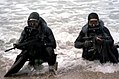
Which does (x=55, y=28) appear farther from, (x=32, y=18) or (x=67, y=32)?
(x=32, y=18)

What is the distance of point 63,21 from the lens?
1021cm

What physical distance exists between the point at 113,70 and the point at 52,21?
504cm

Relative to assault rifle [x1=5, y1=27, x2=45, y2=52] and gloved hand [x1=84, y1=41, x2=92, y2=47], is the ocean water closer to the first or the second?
gloved hand [x1=84, y1=41, x2=92, y2=47]

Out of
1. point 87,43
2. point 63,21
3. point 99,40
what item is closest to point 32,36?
point 87,43

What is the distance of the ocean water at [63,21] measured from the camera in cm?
621

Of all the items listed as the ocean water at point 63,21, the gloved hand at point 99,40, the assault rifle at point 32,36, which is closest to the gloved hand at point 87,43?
the gloved hand at point 99,40

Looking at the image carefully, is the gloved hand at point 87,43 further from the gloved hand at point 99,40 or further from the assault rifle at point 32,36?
the assault rifle at point 32,36

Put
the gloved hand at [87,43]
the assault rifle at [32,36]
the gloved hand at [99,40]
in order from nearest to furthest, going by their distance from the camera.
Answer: the assault rifle at [32,36], the gloved hand at [99,40], the gloved hand at [87,43]

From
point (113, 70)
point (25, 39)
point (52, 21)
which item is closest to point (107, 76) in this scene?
point (113, 70)

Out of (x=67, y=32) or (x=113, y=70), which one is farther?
(x=67, y=32)

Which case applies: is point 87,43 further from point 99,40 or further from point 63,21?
point 63,21

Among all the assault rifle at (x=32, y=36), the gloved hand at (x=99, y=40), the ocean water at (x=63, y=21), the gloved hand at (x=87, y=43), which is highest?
the assault rifle at (x=32, y=36)

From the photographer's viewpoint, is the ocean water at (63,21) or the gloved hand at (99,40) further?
the ocean water at (63,21)

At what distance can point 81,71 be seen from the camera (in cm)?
560
